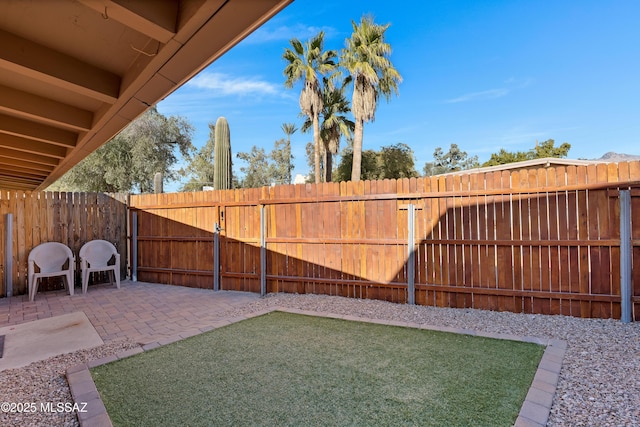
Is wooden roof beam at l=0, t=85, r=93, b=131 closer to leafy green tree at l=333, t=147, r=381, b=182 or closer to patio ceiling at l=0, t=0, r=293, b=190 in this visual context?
patio ceiling at l=0, t=0, r=293, b=190

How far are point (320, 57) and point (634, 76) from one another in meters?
12.5

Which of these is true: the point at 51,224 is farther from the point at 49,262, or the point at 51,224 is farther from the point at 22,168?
the point at 22,168

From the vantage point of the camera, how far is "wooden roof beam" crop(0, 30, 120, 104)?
5.64 ft

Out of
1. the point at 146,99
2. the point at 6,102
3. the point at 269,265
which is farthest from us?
the point at 269,265

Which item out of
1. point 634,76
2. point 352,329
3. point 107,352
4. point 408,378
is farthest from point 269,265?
point 634,76

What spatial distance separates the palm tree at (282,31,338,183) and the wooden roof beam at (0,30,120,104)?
12716 millimetres

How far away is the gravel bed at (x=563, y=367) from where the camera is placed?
77.3 inches

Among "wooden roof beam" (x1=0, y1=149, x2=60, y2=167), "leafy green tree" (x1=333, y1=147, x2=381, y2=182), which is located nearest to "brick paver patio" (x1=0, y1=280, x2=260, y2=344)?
"wooden roof beam" (x1=0, y1=149, x2=60, y2=167)

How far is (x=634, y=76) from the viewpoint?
1227 centimetres

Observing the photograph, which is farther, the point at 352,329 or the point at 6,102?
the point at 352,329

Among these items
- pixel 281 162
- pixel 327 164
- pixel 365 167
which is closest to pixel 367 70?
pixel 327 164

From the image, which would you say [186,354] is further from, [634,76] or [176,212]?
[634,76]

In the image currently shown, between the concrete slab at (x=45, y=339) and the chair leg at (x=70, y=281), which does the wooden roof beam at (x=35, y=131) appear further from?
the chair leg at (x=70, y=281)

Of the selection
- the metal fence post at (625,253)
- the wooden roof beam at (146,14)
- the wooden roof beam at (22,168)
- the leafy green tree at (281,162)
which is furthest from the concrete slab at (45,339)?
the leafy green tree at (281,162)
